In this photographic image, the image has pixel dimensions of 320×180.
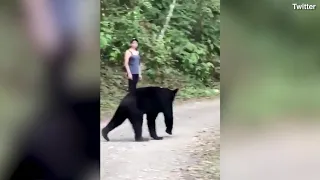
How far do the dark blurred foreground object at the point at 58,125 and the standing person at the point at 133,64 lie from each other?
135 millimetres

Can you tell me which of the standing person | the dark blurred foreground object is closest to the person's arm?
the standing person

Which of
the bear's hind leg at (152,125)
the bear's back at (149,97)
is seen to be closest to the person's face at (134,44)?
the bear's back at (149,97)

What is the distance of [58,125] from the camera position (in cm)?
188

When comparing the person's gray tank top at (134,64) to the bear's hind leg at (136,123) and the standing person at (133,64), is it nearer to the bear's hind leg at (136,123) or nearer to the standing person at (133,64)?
the standing person at (133,64)

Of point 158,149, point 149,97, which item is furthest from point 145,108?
point 158,149

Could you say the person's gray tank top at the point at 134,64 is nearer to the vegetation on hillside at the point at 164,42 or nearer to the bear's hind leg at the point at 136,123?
the vegetation on hillside at the point at 164,42

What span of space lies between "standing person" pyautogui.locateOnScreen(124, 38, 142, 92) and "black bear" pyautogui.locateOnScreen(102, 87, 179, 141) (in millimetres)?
35

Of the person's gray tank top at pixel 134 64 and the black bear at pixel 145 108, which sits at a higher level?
the person's gray tank top at pixel 134 64

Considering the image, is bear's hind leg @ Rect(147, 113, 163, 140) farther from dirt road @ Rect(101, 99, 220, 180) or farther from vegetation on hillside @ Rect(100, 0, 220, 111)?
vegetation on hillside @ Rect(100, 0, 220, 111)

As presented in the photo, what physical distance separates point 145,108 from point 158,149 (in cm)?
16

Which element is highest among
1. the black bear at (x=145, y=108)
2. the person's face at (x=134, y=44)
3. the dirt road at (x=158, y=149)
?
the person's face at (x=134, y=44)

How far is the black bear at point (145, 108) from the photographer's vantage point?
6.17 ft

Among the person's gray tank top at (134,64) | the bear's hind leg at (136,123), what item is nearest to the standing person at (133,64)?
the person's gray tank top at (134,64)

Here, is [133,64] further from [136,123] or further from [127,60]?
[136,123]
